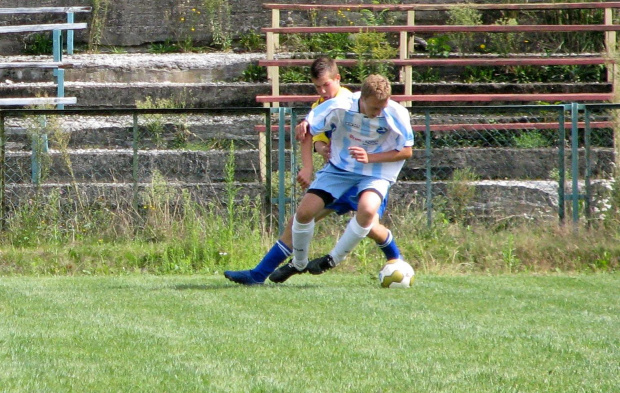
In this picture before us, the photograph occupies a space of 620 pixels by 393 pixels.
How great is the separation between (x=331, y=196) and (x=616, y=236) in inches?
134

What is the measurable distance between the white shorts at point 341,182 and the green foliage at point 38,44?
1056 centimetres

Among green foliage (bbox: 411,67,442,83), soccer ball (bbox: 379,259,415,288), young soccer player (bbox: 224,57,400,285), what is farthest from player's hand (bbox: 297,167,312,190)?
green foliage (bbox: 411,67,442,83)

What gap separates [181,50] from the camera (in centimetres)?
1652

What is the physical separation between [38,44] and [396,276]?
1126cm

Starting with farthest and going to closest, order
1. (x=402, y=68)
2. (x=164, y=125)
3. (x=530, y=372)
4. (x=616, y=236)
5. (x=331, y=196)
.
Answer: (x=402, y=68) → (x=164, y=125) → (x=616, y=236) → (x=331, y=196) → (x=530, y=372)

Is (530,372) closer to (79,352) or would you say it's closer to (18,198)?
(79,352)

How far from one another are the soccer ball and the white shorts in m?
0.54

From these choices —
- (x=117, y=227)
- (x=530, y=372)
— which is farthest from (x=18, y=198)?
(x=530, y=372)

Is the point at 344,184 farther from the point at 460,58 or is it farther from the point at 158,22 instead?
the point at 158,22

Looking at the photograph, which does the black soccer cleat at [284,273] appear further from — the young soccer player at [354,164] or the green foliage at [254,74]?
the green foliage at [254,74]

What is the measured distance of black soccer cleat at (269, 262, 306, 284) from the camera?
7.34 metres

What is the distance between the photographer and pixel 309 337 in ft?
16.4

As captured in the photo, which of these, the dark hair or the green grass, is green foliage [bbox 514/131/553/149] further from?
the dark hair

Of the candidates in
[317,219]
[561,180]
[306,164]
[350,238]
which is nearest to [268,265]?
[317,219]
